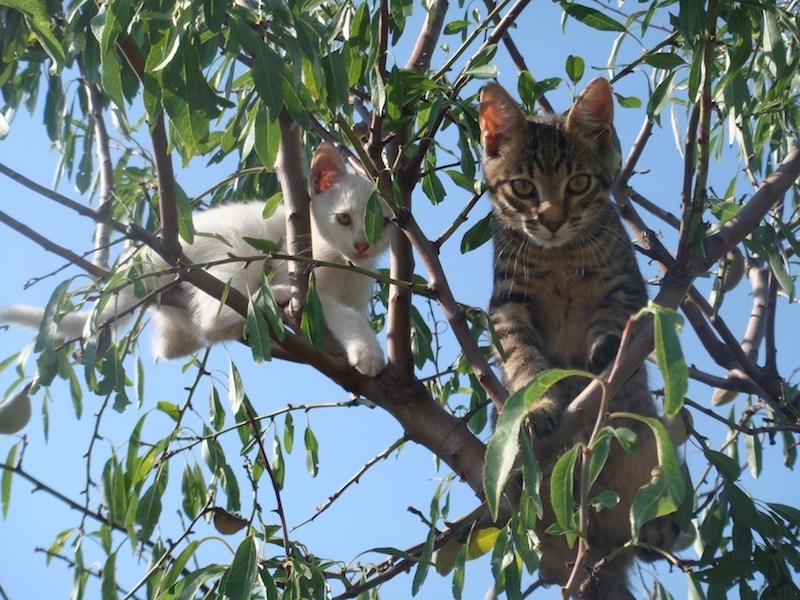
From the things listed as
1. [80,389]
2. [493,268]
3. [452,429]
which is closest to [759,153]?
[493,268]

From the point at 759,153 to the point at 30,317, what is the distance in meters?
2.82

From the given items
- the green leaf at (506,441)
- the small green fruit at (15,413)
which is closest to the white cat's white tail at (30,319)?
the small green fruit at (15,413)

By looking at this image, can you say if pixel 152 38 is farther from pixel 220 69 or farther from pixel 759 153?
pixel 759 153

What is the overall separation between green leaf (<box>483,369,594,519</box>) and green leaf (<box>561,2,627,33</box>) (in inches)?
59.4

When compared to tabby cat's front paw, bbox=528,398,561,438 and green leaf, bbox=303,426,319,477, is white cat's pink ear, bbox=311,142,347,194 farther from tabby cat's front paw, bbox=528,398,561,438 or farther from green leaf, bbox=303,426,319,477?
tabby cat's front paw, bbox=528,398,561,438

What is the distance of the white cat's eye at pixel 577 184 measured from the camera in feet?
10.1

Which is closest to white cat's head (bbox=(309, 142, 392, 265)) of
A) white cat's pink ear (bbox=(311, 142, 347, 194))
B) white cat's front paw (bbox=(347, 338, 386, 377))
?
white cat's pink ear (bbox=(311, 142, 347, 194))

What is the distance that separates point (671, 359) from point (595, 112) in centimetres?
198

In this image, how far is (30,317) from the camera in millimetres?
3043

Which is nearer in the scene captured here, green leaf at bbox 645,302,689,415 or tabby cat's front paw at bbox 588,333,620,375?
green leaf at bbox 645,302,689,415

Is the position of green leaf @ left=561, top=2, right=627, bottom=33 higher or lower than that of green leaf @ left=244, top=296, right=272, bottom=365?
higher

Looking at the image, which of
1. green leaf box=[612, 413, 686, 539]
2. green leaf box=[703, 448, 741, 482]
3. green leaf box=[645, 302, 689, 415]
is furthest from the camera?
green leaf box=[703, 448, 741, 482]

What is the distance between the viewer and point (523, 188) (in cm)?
311

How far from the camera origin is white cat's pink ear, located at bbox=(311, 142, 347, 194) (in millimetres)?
3580
